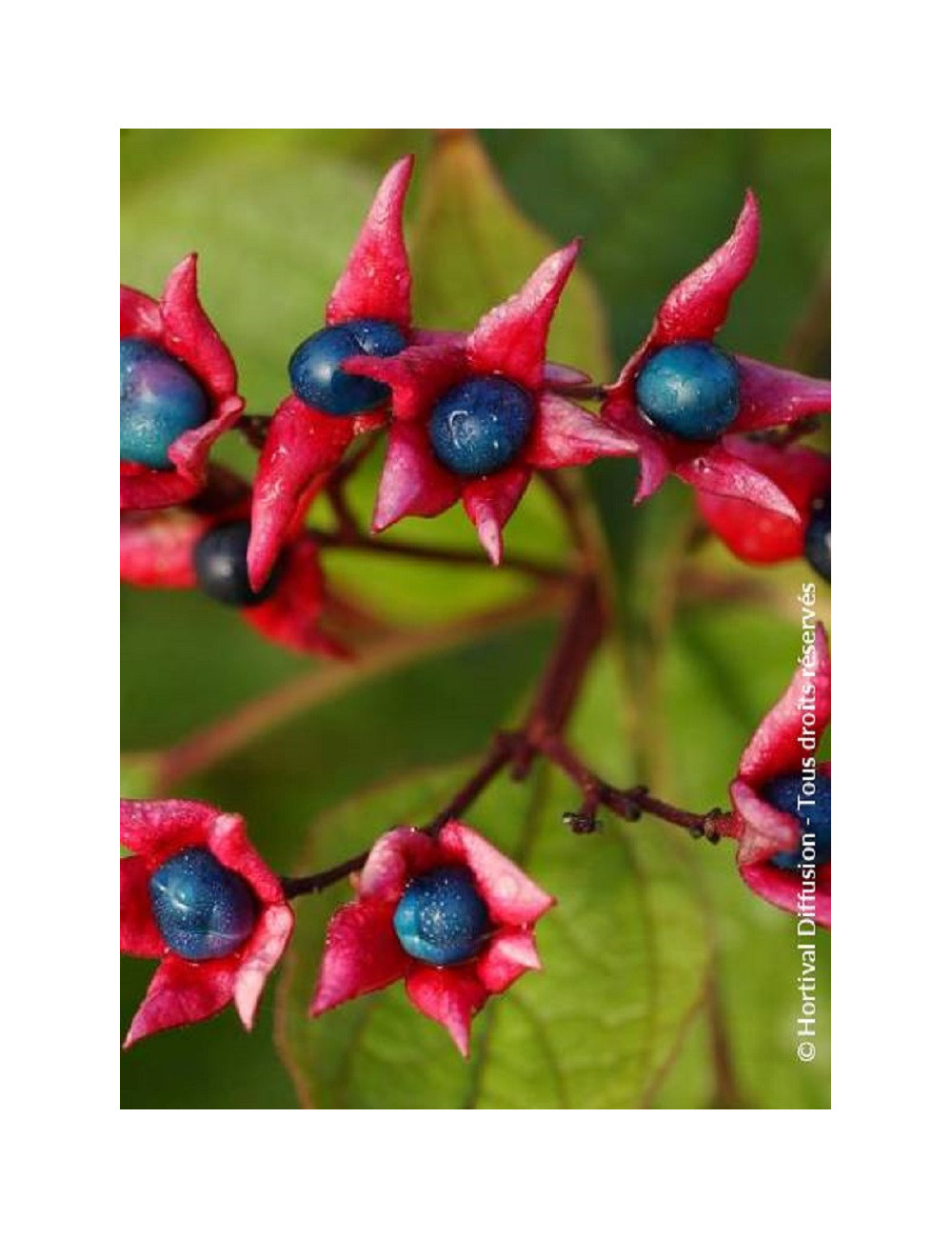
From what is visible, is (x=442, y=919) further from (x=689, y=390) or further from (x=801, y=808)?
(x=689, y=390)

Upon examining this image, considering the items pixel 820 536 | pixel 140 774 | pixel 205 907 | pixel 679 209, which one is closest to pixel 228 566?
pixel 205 907

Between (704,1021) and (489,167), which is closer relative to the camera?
(489,167)

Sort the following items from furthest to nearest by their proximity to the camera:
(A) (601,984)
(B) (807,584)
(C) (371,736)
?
(C) (371,736)
(B) (807,584)
(A) (601,984)

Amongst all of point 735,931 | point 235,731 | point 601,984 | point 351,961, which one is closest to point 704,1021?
point 735,931

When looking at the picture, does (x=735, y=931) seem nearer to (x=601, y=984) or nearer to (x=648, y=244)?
(x=601, y=984)

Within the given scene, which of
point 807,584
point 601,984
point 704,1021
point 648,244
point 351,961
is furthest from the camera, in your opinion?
point 648,244

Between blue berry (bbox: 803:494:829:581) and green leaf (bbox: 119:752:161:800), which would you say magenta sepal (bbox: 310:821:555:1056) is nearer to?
blue berry (bbox: 803:494:829:581)

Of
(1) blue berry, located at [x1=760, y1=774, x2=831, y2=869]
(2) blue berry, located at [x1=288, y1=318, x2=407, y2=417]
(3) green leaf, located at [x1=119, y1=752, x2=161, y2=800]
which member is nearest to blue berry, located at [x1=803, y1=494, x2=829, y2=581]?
(1) blue berry, located at [x1=760, y1=774, x2=831, y2=869]
